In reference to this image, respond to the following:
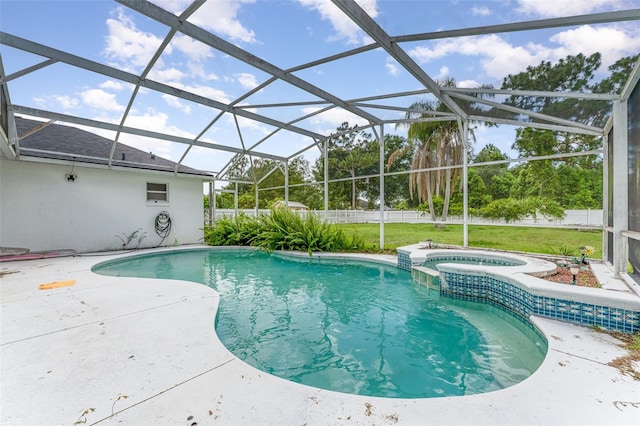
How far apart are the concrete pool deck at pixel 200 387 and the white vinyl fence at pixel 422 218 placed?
519cm

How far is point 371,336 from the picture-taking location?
349 centimetres

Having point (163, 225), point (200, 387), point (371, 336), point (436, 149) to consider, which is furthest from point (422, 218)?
point (200, 387)

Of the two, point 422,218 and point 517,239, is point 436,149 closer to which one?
point 422,218

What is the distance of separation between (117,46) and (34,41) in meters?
1.12

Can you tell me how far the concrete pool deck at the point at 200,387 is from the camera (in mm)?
1727

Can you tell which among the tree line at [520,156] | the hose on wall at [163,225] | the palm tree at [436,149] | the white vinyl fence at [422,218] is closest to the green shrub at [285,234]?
the white vinyl fence at [422,218]

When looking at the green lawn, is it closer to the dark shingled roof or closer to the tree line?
the tree line

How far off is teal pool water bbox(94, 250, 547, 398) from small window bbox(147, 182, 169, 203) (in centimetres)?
564

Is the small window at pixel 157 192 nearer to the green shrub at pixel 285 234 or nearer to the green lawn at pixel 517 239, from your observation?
the green shrub at pixel 285 234

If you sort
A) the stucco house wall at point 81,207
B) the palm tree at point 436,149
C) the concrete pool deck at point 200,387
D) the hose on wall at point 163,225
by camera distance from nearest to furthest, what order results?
1. the concrete pool deck at point 200,387
2. the stucco house wall at point 81,207
3. the hose on wall at point 163,225
4. the palm tree at point 436,149

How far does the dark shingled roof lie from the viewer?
8258 millimetres

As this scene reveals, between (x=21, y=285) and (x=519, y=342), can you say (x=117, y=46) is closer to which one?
(x=21, y=285)

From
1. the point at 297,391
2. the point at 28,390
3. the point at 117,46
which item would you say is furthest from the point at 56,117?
the point at 297,391

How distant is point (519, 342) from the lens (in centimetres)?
335
